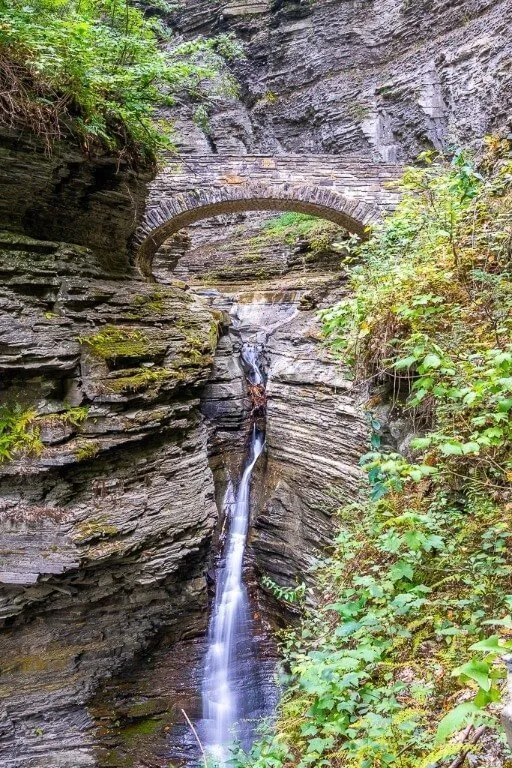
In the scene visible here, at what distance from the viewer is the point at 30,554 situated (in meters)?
4.65

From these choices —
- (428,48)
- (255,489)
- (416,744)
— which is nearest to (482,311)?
(416,744)

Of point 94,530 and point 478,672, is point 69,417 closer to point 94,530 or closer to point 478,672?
point 94,530

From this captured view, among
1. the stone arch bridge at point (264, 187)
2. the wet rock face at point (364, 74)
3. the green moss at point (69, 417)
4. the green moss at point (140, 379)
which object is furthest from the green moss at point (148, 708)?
the wet rock face at point (364, 74)

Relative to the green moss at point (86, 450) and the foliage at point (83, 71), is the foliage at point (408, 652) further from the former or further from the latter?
the foliage at point (83, 71)

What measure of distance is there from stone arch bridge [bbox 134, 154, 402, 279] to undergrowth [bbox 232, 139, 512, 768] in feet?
20.1

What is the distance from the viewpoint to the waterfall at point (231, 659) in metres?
Answer: 5.58

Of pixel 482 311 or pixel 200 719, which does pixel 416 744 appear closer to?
pixel 482 311

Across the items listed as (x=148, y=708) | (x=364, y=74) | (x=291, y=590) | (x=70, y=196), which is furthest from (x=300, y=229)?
(x=148, y=708)

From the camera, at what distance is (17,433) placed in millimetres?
4809

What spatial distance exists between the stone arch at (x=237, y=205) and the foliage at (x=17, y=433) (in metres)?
5.21

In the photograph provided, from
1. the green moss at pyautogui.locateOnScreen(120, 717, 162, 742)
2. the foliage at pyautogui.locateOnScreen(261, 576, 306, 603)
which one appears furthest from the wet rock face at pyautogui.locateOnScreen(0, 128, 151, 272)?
the green moss at pyautogui.locateOnScreen(120, 717, 162, 742)

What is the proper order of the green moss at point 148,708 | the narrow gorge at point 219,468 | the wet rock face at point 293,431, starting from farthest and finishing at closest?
the wet rock face at point 293,431 → the green moss at point 148,708 → the narrow gorge at point 219,468

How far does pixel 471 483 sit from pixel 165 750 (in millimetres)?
4811

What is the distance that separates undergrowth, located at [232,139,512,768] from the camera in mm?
1878
